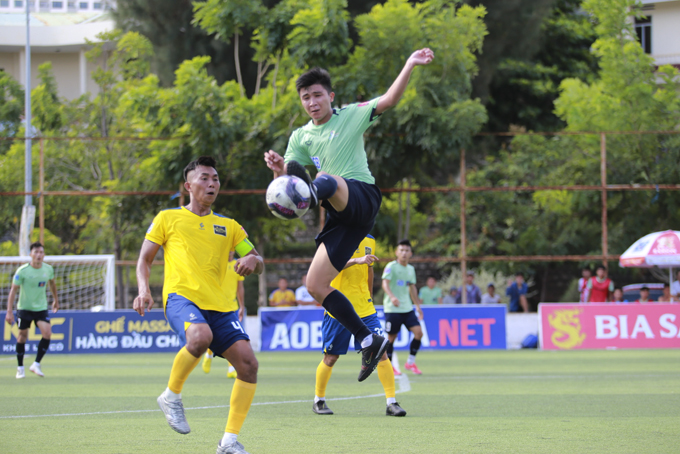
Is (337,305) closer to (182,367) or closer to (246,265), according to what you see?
(246,265)

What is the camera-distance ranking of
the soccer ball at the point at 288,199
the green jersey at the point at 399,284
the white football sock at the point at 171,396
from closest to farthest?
the soccer ball at the point at 288,199 → the white football sock at the point at 171,396 → the green jersey at the point at 399,284

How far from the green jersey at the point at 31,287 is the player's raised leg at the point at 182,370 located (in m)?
8.30

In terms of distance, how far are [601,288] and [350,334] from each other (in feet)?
42.9

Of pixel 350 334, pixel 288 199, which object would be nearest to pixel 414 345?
pixel 350 334

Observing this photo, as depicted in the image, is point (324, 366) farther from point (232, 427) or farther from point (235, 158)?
point (235, 158)

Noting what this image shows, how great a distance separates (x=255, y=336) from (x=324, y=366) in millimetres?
11180

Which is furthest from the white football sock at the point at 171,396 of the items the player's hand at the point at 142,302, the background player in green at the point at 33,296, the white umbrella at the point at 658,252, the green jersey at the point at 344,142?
the white umbrella at the point at 658,252

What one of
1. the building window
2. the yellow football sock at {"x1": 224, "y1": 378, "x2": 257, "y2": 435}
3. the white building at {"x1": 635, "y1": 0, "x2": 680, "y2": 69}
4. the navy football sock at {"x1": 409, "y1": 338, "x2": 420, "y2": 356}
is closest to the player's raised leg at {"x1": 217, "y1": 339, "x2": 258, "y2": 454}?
the yellow football sock at {"x1": 224, "y1": 378, "x2": 257, "y2": 435}

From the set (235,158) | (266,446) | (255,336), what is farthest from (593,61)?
(266,446)

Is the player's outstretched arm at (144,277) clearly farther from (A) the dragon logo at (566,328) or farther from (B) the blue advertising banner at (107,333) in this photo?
(A) the dragon logo at (566,328)

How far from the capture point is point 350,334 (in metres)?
7.52

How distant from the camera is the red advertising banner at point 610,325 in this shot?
719 inches

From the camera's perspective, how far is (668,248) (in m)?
17.4

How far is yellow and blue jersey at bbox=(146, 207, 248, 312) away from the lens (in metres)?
5.70
